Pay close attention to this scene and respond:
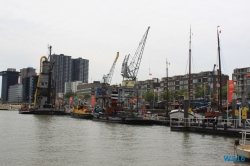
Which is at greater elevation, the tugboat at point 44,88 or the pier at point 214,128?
the tugboat at point 44,88

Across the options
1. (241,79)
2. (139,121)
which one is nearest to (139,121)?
(139,121)

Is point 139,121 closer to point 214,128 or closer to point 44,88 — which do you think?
point 214,128

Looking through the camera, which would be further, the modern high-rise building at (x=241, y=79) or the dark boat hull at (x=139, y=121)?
the modern high-rise building at (x=241, y=79)

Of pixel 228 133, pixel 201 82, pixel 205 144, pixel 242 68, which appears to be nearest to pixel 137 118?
pixel 228 133

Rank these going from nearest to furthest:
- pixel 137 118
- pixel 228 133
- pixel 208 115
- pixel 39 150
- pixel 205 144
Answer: pixel 39 150 → pixel 205 144 → pixel 228 133 → pixel 208 115 → pixel 137 118

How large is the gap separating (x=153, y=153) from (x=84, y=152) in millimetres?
6712

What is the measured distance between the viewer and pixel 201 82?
187000 mm

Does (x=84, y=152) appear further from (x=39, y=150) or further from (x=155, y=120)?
(x=155, y=120)

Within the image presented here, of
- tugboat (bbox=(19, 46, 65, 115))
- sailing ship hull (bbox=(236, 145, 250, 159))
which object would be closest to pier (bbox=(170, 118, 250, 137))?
sailing ship hull (bbox=(236, 145, 250, 159))

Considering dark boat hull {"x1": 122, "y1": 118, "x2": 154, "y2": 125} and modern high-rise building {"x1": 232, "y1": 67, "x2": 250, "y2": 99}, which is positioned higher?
modern high-rise building {"x1": 232, "y1": 67, "x2": 250, "y2": 99}

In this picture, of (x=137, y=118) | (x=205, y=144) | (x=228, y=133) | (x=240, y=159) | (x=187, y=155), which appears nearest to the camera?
(x=240, y=159)

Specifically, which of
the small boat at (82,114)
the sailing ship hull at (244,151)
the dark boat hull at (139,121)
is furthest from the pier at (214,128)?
the small boat at (82,114)

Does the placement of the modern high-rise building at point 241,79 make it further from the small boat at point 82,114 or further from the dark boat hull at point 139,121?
the dark boat hull at point 139,121

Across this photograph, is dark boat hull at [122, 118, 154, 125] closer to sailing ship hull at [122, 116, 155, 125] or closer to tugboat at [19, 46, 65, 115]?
sailing ship hull at [122, 116, 155, 125]
